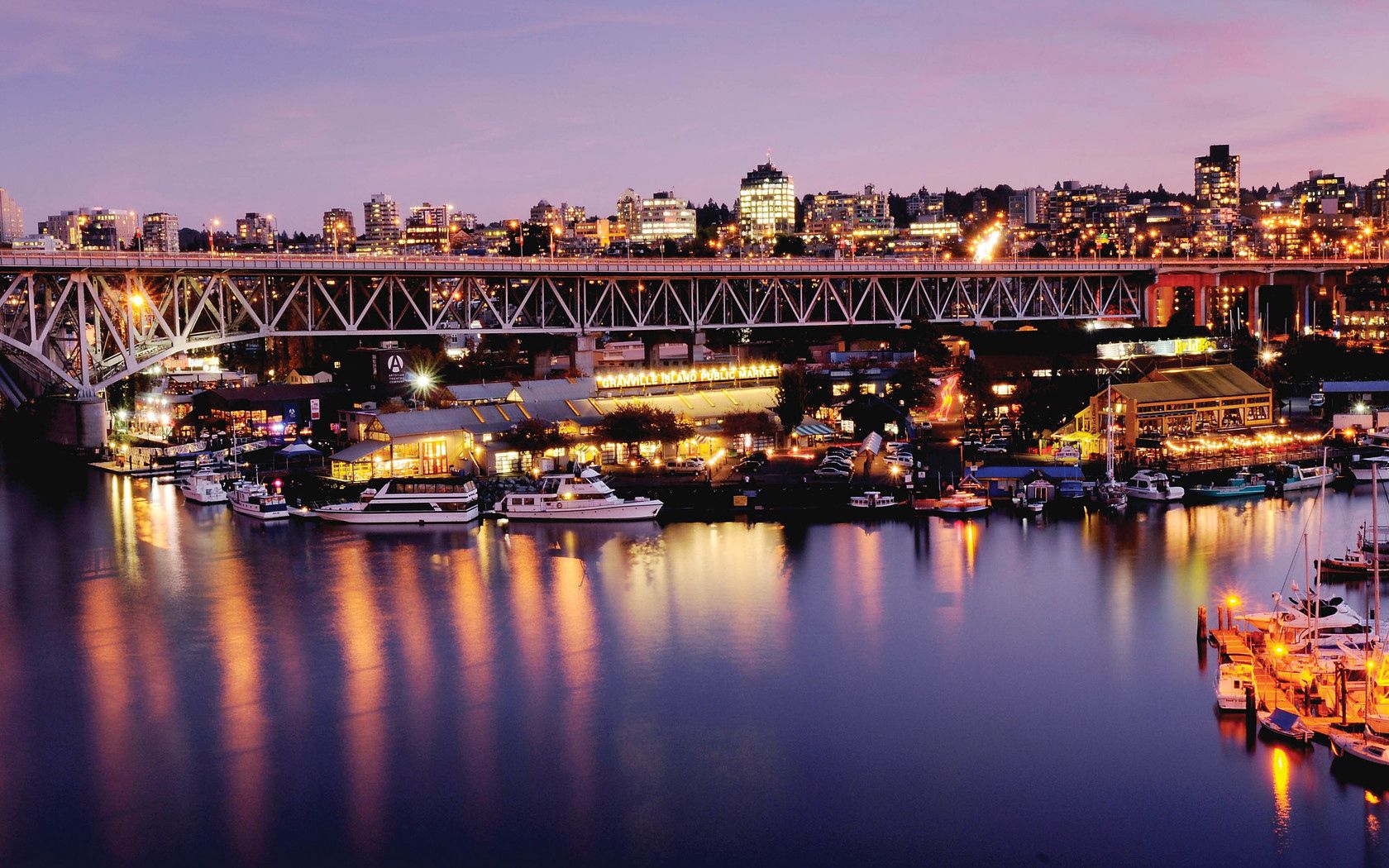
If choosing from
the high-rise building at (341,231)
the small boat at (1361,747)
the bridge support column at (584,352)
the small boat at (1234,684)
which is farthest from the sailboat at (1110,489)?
the high-rise building at (341,231)

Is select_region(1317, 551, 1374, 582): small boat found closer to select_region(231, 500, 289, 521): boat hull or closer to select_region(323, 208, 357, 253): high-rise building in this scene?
select_region(231, 500, 289, 521): boat hull

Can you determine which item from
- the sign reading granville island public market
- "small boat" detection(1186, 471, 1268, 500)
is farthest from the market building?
the sign reading granville island public market

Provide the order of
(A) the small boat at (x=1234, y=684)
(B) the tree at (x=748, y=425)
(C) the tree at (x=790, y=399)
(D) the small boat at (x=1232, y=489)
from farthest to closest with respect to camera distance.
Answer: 1. (C) the tree at (x=790, y=399)
2. (B) the tree at (x=748, y=425)
3. (D) the small boat at (x=1232, y=489)
4. (A) the small boat at (x=1234, y=684)

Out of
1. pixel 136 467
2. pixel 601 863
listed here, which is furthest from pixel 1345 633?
pixel 136 467

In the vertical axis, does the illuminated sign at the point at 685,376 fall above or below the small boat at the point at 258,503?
above

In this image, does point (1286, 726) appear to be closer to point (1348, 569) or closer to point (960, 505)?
point (1348, 569)

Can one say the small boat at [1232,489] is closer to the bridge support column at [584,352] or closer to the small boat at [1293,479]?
the small boat at [1293,479]

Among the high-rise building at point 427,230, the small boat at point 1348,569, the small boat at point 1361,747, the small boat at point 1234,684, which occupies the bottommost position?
the small boat at point 1361,747

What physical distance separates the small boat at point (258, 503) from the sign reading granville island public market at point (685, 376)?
5.36 m

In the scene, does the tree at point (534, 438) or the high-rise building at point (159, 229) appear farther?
the high-rise building at point (159, 229)

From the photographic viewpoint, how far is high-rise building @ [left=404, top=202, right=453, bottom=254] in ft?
202

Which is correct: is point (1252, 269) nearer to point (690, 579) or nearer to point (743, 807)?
point (690, 579)

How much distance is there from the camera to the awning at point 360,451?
46.5 ft

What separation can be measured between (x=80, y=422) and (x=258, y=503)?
5.56m
